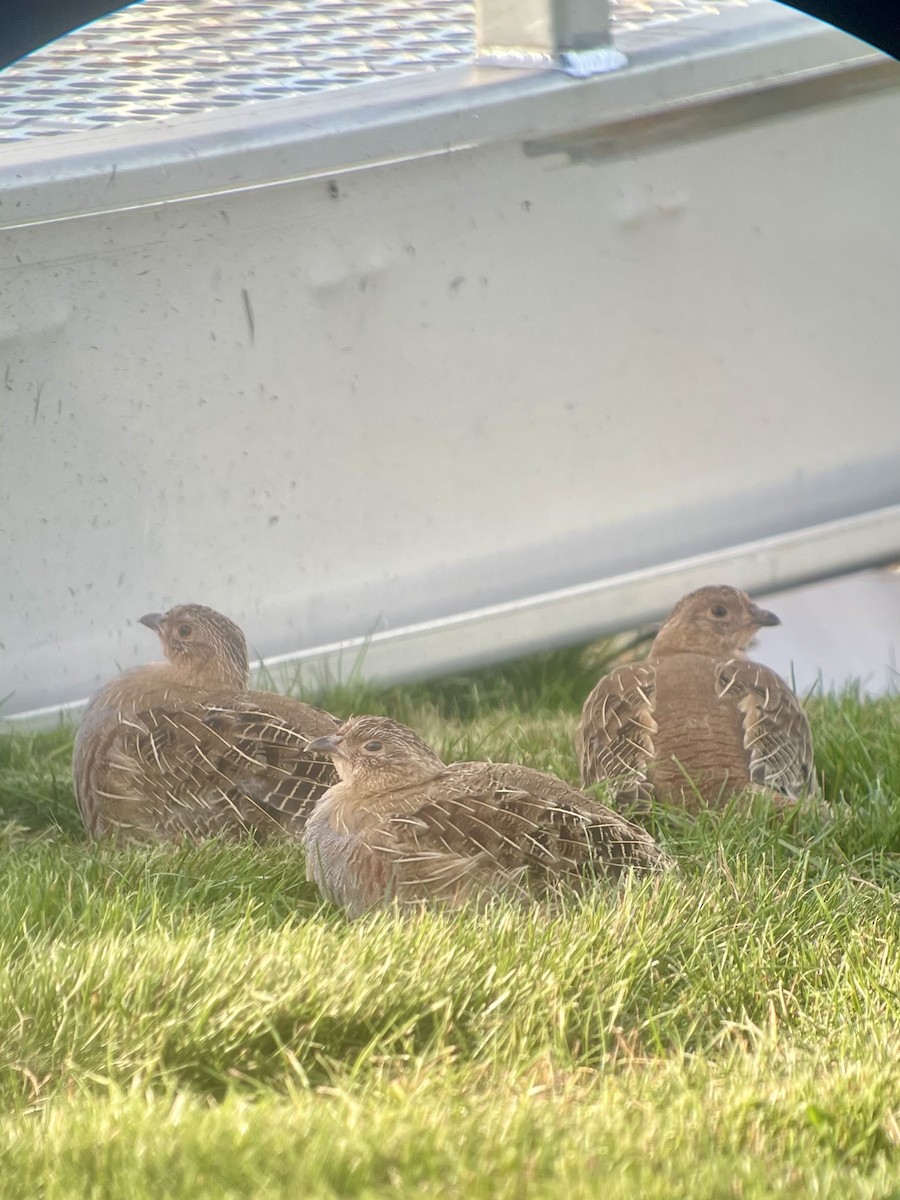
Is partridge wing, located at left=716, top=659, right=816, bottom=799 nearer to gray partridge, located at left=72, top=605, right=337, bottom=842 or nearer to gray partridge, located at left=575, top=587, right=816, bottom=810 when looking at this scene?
gray partridge, located at left=575, top=587, right=816, bottom=810

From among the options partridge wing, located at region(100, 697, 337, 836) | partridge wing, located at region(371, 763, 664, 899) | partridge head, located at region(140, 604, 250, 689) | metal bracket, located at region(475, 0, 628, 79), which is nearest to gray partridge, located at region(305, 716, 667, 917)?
partridge wing, located at region(371, 763, 664, 899)

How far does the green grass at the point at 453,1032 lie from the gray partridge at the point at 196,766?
0.67ft

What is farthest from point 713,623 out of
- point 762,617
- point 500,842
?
point 500,842

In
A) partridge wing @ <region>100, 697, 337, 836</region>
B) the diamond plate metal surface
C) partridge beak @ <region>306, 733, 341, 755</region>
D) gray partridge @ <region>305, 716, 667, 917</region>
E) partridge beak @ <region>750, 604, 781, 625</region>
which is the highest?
the diamond plate metal surface

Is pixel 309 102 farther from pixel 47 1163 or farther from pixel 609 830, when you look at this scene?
pixel 47 1163

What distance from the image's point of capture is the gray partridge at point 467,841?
12.4ft

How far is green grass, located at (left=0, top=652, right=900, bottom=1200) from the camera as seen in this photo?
2543 mm

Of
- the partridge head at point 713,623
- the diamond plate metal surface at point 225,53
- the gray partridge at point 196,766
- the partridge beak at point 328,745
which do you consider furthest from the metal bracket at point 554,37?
the partridge beak at point 328,745

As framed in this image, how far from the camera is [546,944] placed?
3342mm

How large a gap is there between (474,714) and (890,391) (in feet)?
8.52

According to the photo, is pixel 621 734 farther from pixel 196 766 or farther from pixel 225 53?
pixel 225 53

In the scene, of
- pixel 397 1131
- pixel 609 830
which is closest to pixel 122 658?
pixel 609 830

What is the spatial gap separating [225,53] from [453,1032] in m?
5.01

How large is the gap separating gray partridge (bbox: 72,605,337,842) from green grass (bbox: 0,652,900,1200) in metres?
0.20
